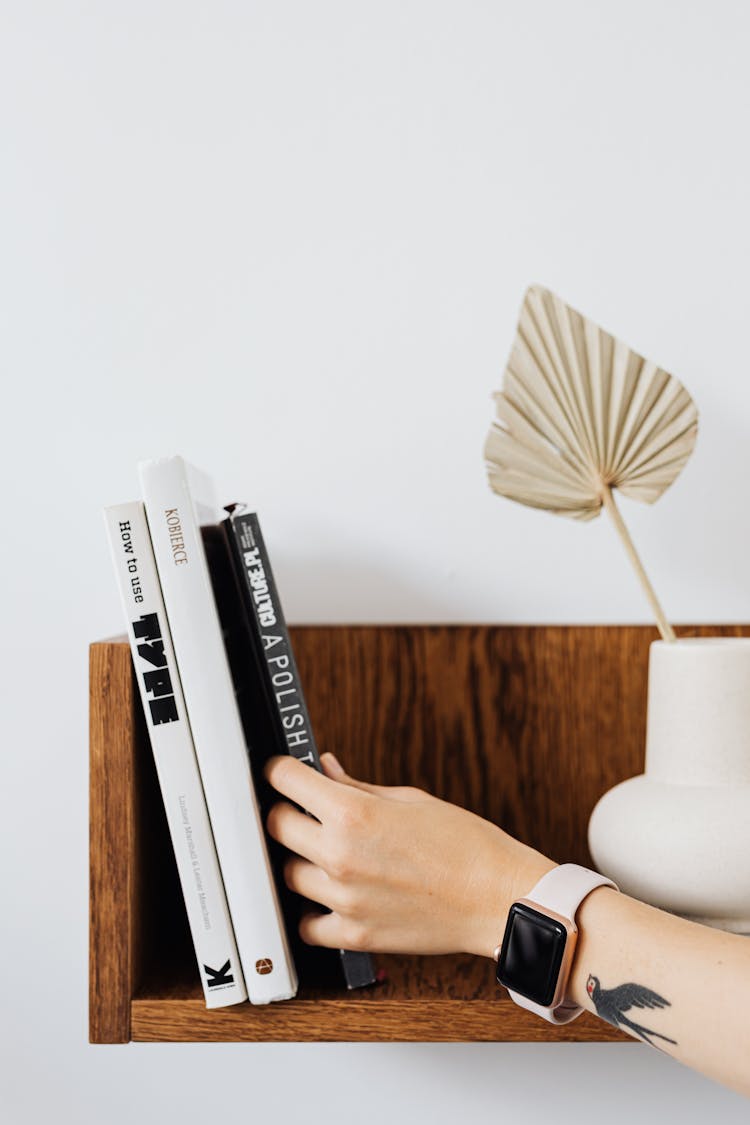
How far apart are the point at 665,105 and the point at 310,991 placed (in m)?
0.65

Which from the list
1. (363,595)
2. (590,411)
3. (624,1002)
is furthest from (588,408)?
(624,1002)

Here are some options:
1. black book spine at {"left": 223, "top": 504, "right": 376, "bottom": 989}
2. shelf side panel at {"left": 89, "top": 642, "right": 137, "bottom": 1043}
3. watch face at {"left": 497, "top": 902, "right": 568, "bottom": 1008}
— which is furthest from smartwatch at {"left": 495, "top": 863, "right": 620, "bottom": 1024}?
shelf side panel at {"left": 89, "top": 642, "right": 137, "bottom": 1043}

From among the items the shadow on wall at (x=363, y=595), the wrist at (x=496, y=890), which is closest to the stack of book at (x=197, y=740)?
the wrist at (x=496, y=890)

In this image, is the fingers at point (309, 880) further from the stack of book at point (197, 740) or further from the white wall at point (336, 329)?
the white wall at point (336, 329)

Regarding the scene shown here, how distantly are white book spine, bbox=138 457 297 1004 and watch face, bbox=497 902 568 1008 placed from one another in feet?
0.41

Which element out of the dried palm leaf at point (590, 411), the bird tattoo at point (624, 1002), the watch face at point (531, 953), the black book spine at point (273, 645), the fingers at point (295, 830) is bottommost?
the bird tattoo at point (624, 1002)

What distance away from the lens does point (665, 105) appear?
0.72 metres

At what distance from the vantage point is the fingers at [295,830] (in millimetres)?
512

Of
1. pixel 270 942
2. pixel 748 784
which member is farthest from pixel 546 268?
pixel 270 942

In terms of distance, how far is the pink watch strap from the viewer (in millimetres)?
470

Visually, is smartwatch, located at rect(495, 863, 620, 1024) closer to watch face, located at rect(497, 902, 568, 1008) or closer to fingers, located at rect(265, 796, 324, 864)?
watch face, located at rect(497, 902, 568, 1008)

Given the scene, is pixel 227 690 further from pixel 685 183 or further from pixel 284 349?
pixel 685 183

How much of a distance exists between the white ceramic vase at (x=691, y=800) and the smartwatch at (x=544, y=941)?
0.06 meters

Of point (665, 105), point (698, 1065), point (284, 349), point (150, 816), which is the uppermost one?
point (665, 105)
